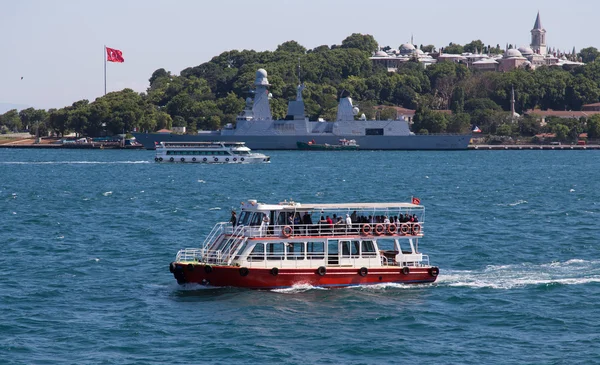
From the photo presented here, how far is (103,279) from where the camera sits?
142 feet

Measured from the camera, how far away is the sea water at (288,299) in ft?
106

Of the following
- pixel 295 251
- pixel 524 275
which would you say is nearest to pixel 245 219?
pixel 295 251

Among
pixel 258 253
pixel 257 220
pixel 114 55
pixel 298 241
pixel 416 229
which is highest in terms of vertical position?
pixel 114 55

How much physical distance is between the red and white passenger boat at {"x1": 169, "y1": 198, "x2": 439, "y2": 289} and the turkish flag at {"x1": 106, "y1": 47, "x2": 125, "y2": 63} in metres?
154

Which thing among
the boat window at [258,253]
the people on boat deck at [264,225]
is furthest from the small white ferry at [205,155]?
the boat window at [258,253]

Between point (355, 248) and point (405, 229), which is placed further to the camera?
point (405, 229)

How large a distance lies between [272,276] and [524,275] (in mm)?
11917

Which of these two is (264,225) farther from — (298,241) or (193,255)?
(193,255)

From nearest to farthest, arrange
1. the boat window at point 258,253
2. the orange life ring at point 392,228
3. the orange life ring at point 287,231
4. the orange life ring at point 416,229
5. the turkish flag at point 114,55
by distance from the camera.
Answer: the boat window at point 258,253 < the orange life ring at point 287,231 < the orange life ring at point 392,228 < the orange life ring at point 416,229 < the turkish flag at point 114,55

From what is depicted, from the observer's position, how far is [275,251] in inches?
1601

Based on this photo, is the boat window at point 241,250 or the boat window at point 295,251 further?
the boat window at point 295,251

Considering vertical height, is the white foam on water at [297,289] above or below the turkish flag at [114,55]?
below

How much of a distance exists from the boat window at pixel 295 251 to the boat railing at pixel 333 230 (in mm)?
382

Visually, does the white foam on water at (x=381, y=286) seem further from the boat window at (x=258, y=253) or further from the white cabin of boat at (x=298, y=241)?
the boat window at (x=258, y=253)
